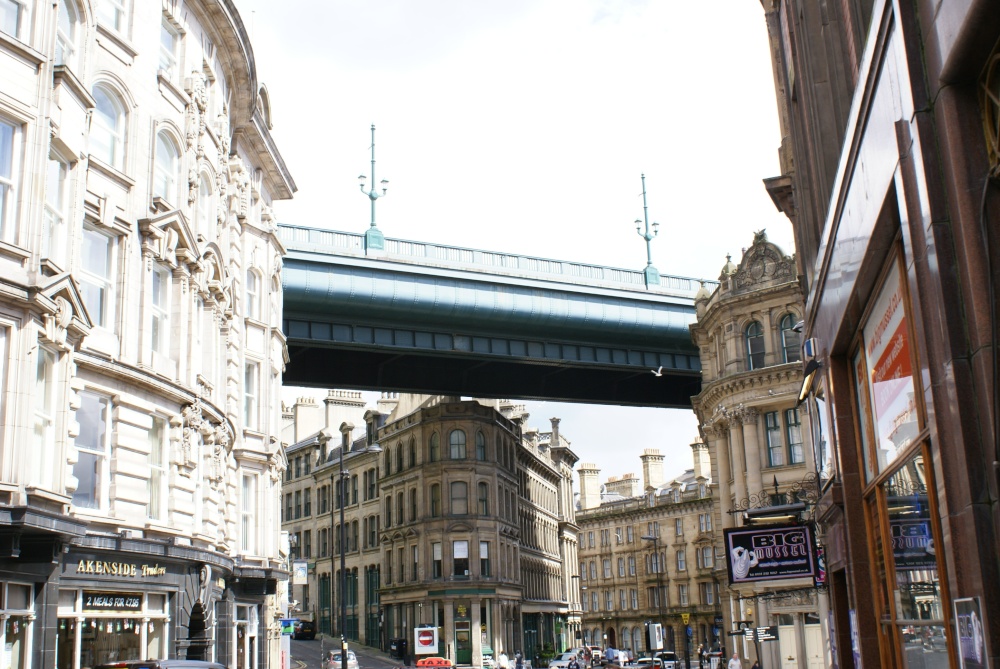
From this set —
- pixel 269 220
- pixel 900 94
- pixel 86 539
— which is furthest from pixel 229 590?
pixel 900 94

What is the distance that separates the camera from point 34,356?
17.4 meters

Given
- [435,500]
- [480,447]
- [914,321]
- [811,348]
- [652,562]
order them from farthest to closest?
[652,562], [480,447], [435,500], [811,348], [914,321]

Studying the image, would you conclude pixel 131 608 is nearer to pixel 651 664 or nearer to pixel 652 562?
pixel 651 664

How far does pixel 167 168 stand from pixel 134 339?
5.17 meters

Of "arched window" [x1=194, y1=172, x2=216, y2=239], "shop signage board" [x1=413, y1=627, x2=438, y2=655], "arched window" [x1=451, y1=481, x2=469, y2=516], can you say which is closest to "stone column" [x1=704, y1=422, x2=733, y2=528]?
"shop signage board" [x1=413, y1=627, x2=438, y2=655]

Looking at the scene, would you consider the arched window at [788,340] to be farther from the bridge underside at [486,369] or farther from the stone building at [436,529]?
the stone building at [436,529]

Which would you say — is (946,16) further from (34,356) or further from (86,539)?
(86,539)

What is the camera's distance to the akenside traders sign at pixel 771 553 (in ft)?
66.8

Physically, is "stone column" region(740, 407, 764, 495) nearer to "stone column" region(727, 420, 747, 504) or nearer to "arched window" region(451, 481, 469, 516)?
"stone column" region(727, 420, 747, 504)

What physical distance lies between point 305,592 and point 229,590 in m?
64.6

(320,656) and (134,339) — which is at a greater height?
(134,339)

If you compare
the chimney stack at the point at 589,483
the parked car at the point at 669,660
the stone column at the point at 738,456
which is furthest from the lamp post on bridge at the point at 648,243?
the chimney stack at the point at 589,483

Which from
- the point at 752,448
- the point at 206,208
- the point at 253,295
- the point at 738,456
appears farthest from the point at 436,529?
the point at 206,208

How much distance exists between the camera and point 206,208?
29203mm
